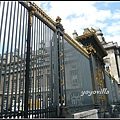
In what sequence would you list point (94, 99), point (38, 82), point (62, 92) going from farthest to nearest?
point (94, 99) → point (62, 92) → point (38, 82)

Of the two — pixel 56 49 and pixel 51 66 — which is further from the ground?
pixel 56 49

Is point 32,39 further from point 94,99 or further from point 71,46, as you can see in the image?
point 94,99

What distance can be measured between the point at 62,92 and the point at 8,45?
6.40 feet

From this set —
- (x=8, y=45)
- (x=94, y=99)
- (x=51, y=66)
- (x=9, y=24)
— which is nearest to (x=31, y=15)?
(x=9, y=24)

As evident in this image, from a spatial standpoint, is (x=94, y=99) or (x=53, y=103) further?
(x=94, y=99)

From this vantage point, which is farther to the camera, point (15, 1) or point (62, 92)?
point (62, 92)

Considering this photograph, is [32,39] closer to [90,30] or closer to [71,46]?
[71,46]

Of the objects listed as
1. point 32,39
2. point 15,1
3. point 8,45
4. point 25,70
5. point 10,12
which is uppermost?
point 15,1

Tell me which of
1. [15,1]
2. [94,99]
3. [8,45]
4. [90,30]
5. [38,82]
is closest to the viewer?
[8,45]

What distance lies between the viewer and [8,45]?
8.58 ft

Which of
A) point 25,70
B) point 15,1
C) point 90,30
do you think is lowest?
point 25,70

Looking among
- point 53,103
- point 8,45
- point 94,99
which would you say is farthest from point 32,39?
point 94,99

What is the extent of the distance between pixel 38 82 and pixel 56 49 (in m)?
1.22

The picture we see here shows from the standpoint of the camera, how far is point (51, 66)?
3.81 metres
